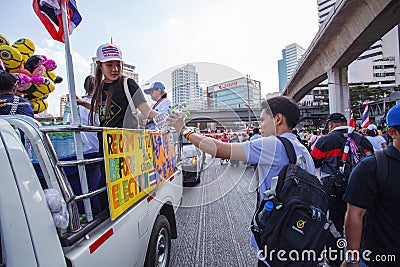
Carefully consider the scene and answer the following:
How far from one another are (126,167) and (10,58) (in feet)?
10.3

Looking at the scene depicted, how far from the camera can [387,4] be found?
10.6 metres

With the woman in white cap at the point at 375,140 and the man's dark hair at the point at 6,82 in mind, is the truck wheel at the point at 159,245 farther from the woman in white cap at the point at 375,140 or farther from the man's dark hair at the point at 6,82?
the woman in white cap at the point at 375,140

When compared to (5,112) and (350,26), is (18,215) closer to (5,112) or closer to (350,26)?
(5,112)

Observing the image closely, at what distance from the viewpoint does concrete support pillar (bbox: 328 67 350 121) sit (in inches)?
753

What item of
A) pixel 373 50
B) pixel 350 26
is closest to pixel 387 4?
pixel 350 26

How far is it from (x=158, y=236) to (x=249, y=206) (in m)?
3.32

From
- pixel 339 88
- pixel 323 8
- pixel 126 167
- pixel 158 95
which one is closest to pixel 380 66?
pixel 323 8

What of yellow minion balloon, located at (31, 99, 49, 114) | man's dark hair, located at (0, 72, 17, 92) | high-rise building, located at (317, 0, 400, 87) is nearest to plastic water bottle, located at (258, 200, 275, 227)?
man's dark hair, located at (0, 72, 17, 92)

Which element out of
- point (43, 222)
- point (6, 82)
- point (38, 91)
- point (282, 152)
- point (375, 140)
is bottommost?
point (375, 140)

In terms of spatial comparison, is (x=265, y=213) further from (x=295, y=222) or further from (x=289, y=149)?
(x=289, y=149)

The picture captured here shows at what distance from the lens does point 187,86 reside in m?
2.60

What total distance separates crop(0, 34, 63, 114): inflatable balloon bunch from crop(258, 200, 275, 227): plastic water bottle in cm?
386

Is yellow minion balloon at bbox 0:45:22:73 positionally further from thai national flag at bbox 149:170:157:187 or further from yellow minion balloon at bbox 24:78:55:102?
thai national flag at bbox 149:170:157:187

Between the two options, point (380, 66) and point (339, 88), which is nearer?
point (339, 88)
